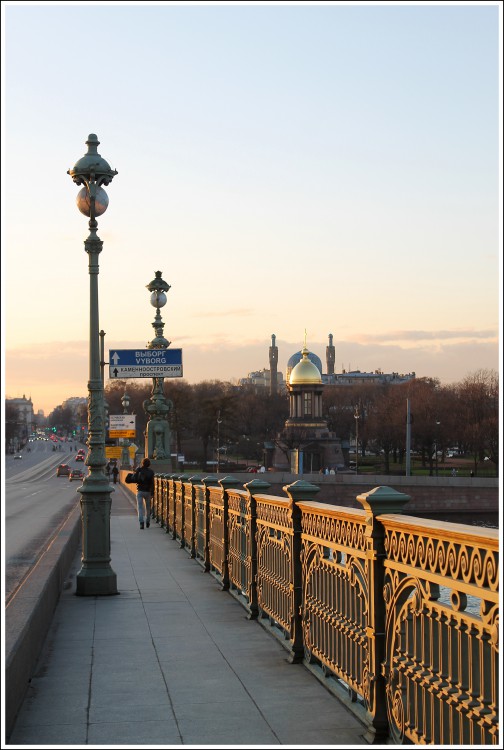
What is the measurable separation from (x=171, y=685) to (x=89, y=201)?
7798mm

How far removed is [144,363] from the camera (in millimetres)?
21391

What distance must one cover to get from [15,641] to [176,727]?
1227mm

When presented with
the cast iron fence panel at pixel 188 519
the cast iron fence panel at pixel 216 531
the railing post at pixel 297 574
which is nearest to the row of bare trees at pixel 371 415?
the cast iron fence panel at pixel 188 519

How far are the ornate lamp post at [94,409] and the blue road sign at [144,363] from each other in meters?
6.85

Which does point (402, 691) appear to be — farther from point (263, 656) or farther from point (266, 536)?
point (266, 536)

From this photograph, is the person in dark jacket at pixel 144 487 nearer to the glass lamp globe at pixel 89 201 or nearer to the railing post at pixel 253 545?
the glass lamp globe at pixel 89 201

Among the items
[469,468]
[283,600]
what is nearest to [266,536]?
[283,600]

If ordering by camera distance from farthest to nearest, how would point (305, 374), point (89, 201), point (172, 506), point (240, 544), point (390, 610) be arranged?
point (305, 374)
point (172, 506)
point (89, 201)
point (240, 544)
point (390, 610)

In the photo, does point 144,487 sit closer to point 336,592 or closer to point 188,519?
point 188,519

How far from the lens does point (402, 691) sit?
206 inches

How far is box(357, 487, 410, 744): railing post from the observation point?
561 cm

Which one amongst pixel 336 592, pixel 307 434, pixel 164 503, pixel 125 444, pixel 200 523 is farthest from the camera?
pixel 307 434

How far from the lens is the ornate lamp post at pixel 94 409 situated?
12898 mm

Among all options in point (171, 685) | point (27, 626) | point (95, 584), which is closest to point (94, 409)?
point (95, 584)
